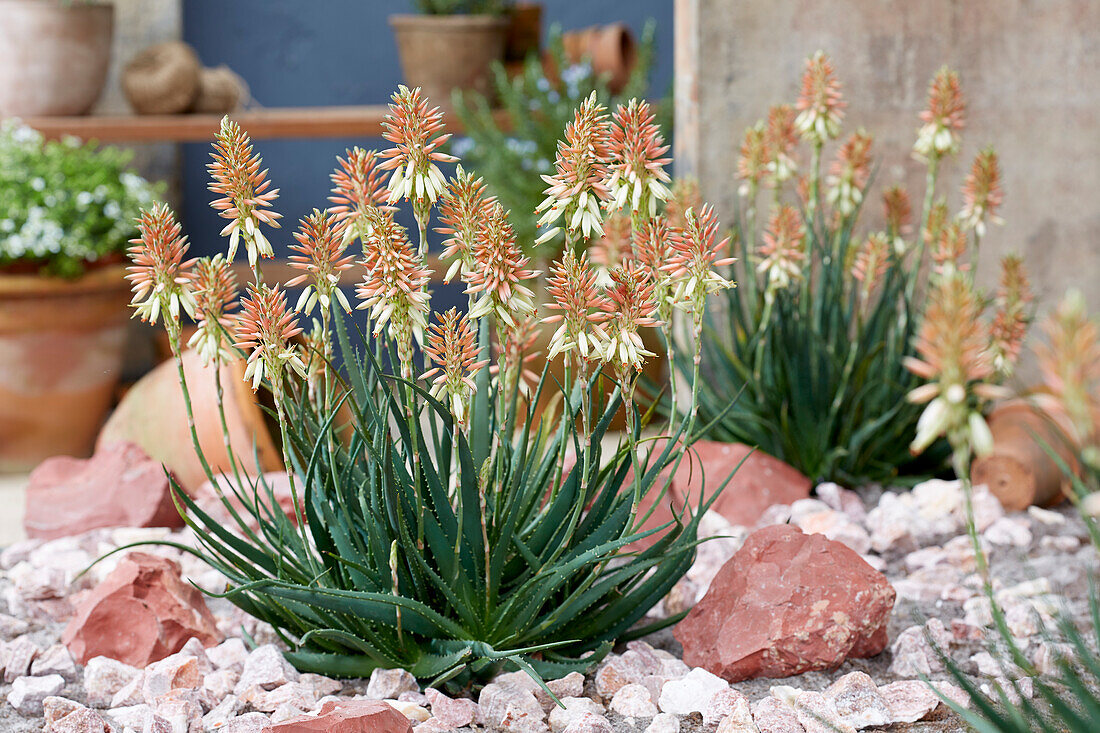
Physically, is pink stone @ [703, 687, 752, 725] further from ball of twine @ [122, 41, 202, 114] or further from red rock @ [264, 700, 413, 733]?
ball of twine @ [122, 41, 202, 114]

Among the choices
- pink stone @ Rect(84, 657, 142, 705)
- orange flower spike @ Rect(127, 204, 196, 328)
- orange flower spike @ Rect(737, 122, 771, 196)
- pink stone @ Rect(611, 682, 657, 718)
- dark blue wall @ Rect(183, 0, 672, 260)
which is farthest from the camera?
dark blue wall @ Rect(183, 0, 672, 260)

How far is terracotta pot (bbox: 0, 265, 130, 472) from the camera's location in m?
3.01

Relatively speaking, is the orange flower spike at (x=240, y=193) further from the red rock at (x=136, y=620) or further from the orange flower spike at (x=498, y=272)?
the red rock at (x=136, y=620)

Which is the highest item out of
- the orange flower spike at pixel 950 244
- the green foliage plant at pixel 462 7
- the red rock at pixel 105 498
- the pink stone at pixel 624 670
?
the green foliage plant at pixel 462 7

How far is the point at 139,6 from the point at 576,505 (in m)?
3.07

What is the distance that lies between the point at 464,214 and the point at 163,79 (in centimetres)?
255

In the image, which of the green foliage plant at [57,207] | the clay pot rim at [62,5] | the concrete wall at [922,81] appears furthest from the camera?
the clay pot rim at [62,5]

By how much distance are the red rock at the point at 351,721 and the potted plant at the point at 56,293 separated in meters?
2.02

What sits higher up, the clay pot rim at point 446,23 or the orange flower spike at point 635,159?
the clay pot rim at point 446,23

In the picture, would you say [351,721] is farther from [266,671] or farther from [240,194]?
[240,194]

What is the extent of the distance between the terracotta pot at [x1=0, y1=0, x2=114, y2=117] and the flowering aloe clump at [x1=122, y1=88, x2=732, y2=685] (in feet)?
7.35

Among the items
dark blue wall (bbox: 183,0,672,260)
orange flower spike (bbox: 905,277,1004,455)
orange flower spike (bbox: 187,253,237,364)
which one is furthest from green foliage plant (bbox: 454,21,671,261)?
orange flower spike (bbox: 905,277,1004,455)

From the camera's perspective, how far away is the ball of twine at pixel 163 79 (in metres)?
3.48

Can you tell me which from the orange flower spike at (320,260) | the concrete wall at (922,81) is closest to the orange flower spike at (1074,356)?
the orange flower spike at (320,260)
